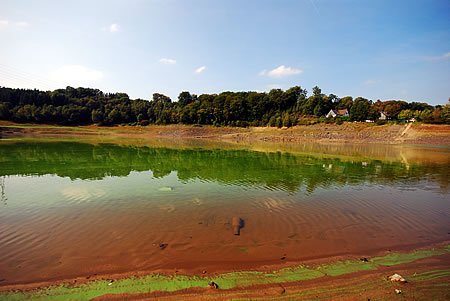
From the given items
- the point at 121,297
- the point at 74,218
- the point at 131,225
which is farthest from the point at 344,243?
the point at 74,218

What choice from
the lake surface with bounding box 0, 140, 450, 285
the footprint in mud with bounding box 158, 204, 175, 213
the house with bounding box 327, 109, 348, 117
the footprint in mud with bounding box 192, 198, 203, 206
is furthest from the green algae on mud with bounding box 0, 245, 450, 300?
the house with bounding box 327, 109, 348, 117

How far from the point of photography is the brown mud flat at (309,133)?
49875 millimetres

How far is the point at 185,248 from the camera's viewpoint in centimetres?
602

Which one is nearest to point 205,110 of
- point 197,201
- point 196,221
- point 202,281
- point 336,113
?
point 336,113

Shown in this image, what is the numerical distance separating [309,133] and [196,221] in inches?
2436

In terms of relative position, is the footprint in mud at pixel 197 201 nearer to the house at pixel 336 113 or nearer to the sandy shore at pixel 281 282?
the sandy shore at pixel 281 282

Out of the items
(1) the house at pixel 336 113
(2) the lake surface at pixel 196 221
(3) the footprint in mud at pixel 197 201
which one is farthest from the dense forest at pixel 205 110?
(3) the footprint in mud at pixel 197 201

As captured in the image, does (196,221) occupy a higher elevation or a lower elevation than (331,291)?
lower

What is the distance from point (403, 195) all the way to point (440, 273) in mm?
7988

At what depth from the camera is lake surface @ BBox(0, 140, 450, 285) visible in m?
5.53

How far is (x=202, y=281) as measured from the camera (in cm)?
469

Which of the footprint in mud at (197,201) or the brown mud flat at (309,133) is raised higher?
the brown mud flat at (309,133)

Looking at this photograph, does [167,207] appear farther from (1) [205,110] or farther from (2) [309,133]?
(1) [205,110]

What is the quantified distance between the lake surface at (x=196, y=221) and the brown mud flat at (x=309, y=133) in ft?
147
